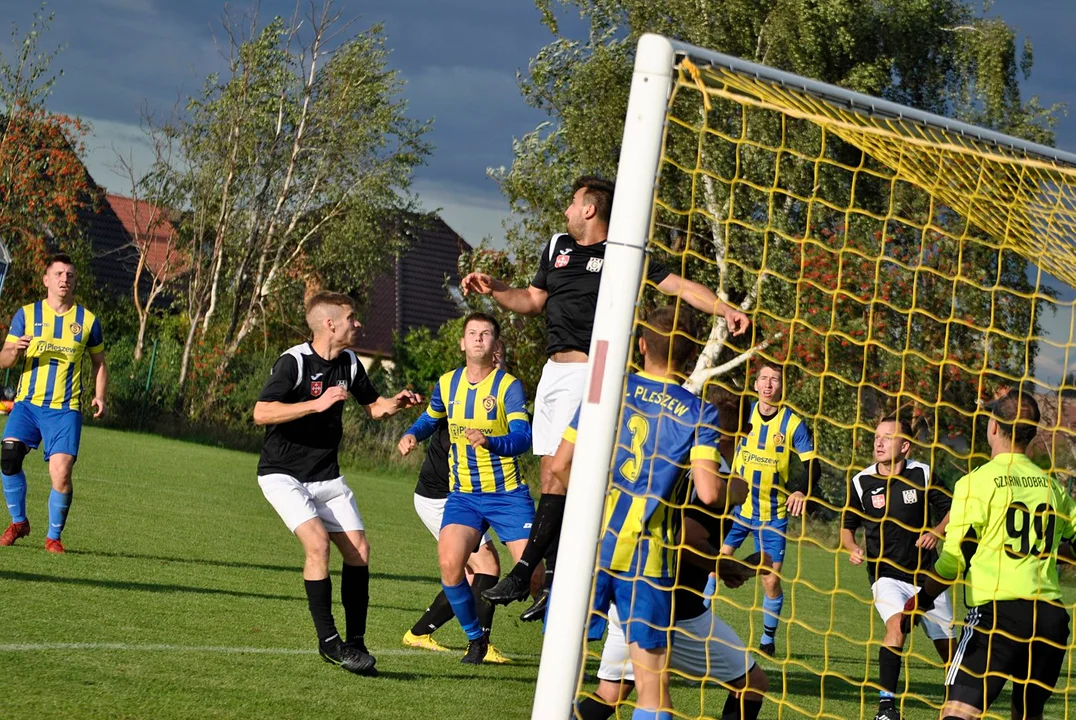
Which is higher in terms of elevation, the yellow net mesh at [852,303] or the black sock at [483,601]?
the yellow net mesh at [852,303]

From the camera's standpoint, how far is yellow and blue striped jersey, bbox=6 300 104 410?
8.86 meters

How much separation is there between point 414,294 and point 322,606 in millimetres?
42114

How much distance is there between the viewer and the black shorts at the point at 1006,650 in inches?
199

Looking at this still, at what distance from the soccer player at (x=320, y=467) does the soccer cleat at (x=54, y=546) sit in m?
3.46

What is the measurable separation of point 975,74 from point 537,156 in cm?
1072

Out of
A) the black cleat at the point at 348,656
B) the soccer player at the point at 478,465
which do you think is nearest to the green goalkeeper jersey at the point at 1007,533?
the soccer player at the point at 478,465

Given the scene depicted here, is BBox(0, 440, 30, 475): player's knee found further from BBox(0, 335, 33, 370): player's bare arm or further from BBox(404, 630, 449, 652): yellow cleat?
BBox(404, 630, 449, 652): yellow cleat

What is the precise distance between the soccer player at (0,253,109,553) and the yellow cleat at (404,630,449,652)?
3090 mm

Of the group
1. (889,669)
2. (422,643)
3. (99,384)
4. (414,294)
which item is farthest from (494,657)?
(414,294)

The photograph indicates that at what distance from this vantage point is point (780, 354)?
63.9 feet

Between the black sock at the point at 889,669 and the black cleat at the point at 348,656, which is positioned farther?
the black sock at the point at 889,669

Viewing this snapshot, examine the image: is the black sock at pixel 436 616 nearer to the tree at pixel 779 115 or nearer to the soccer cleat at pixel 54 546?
the soccer cleat at pixel 54 546

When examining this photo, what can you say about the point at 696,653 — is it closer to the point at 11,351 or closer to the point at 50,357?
the point at 11,351

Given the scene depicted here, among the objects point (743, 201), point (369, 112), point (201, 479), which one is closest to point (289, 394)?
point (201, 479)
